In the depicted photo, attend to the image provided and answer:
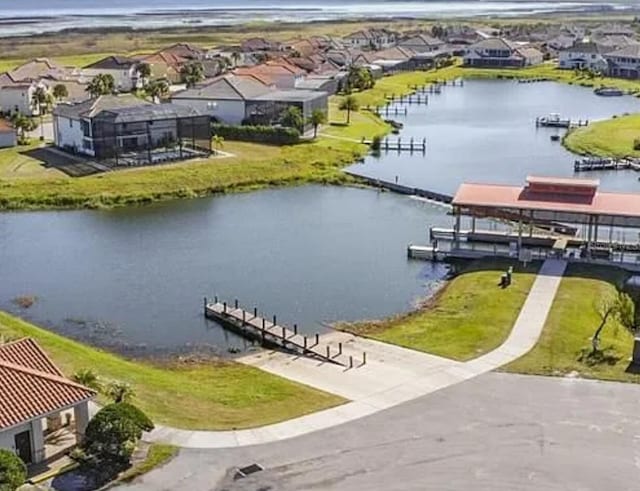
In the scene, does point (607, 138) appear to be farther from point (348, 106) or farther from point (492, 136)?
point (348, 106)

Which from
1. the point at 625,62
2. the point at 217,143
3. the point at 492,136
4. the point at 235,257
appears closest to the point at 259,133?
the point at 217,143

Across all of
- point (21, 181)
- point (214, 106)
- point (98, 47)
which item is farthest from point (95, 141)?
point (98, 47)

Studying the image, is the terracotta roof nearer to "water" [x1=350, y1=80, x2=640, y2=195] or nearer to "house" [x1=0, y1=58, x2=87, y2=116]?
"water" [x1=350, y1=80, x2=640, y2=195]

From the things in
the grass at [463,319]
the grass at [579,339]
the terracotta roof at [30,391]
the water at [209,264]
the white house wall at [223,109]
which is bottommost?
the water at [209,264]

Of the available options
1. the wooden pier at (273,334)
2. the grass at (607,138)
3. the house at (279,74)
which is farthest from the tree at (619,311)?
the house at (279,74)

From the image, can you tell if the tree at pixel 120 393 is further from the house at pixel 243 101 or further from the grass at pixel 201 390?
the house at pixel 243 101

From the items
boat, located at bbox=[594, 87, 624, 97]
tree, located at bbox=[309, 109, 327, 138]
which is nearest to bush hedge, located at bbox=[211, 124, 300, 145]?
tree, located at bbox=[309, 109, 327, 138]

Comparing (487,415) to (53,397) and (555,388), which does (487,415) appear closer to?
(555,388)

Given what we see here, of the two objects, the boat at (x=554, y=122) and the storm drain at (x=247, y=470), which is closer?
the storm drain at (x=247, y=470)
